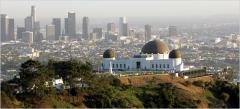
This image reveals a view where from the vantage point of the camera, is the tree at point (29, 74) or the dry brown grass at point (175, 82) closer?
the tree at point (29, 74)

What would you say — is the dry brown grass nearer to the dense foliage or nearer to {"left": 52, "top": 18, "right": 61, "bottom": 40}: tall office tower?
the dense foliage

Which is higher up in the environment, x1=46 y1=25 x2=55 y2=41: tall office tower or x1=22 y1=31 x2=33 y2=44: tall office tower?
x1=46 y1=25 x2=55 y2=41: tall office tower

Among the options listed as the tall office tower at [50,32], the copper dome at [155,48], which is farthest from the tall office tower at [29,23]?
the copper dome at [155,48]

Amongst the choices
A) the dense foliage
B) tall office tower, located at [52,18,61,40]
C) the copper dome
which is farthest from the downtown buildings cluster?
the dense foliage

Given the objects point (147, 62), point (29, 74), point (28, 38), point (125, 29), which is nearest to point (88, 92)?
point (29, 74)

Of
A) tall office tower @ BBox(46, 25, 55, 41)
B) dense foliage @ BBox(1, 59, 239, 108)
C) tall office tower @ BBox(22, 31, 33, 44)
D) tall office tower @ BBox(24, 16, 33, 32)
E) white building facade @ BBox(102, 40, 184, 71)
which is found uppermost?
tall office tower @ BBox(24, 16, 33, 32)

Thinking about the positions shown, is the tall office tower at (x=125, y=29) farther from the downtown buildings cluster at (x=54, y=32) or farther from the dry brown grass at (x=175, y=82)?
the dry brown grass at (x=175, y=82)

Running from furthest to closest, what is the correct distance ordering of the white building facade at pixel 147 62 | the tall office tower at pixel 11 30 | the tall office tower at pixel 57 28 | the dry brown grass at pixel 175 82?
the tall office tower at pixel 57 28, the tall office tower at pixel 11 30, the white building facade at pixel 147 62, the dry brown grass at pixel 175 82

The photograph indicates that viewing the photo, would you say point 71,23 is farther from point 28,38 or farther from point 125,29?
point 125,29

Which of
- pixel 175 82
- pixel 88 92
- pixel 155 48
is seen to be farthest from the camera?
pixel 155 48
